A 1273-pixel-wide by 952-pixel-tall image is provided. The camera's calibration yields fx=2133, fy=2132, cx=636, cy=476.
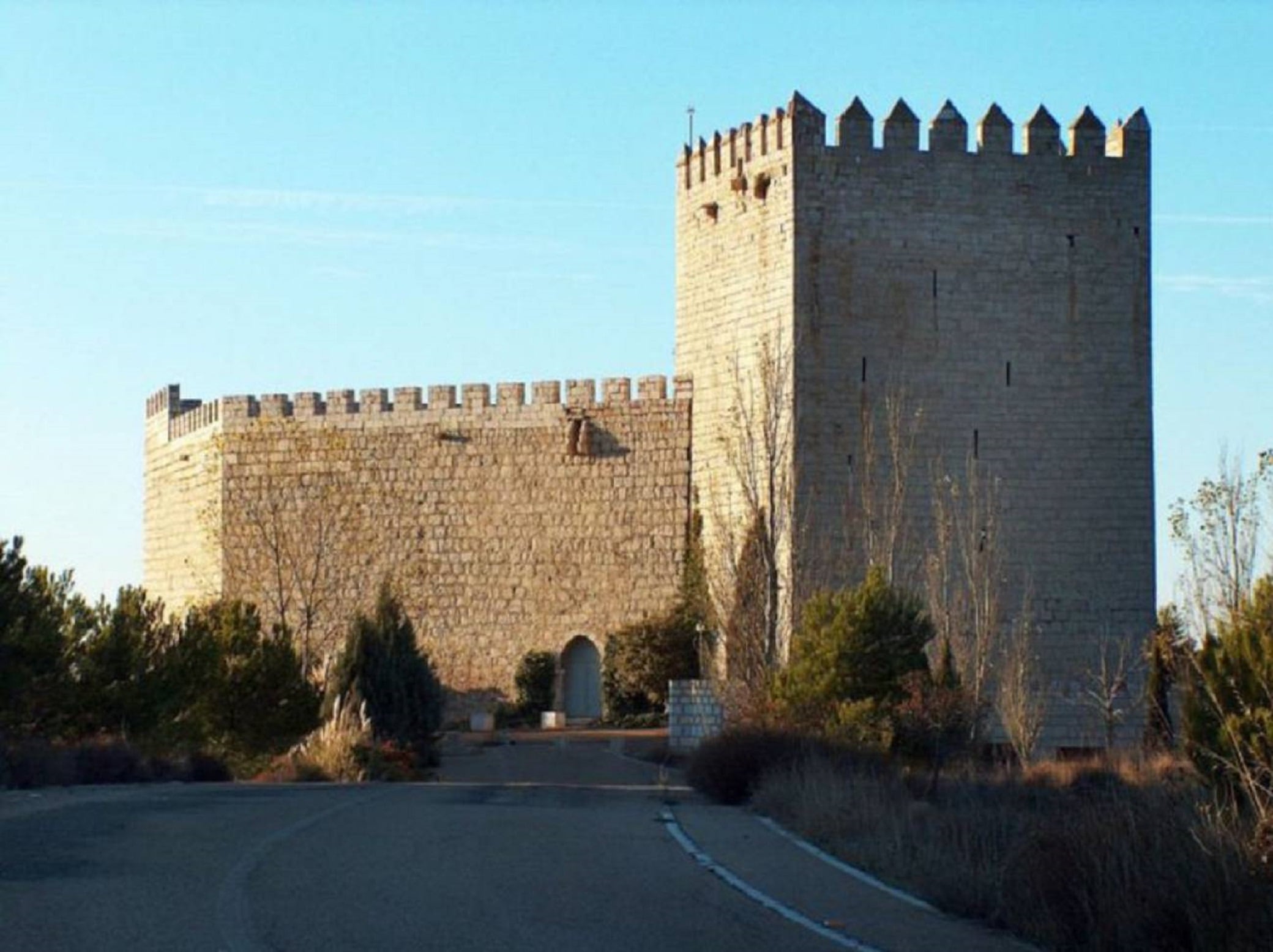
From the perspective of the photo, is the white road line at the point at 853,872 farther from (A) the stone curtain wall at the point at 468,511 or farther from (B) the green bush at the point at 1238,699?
(A) the stone curtain wall at the point at 468,511

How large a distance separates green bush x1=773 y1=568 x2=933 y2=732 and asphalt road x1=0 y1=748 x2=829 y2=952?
264 inches

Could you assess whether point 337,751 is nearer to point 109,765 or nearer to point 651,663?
point 109,765

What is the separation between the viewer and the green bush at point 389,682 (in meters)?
26.2

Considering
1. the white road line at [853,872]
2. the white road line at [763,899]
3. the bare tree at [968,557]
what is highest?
the bare tree at [968,557]

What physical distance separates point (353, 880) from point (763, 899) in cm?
191

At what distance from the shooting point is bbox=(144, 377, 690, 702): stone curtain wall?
34969 millimetres

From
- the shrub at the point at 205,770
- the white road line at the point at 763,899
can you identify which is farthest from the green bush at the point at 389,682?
the white road line at the point at 763,899

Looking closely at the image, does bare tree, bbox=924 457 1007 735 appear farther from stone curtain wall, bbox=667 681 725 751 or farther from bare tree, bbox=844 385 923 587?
stone curtain wall, bbox=667 681 725 751

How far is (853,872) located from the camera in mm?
11070

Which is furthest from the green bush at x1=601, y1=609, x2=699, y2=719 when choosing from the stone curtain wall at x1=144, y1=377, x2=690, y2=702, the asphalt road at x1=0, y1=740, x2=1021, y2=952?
the asphalt road at x1=0, y1=740, x2=1021, y2=952

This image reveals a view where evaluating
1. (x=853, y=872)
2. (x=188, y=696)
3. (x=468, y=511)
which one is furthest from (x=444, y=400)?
(x=853, y=872)

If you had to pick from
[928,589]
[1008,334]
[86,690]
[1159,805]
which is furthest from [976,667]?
[1159,805]

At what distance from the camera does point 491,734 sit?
3450cm

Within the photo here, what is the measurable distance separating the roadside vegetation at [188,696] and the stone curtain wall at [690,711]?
533 cm
